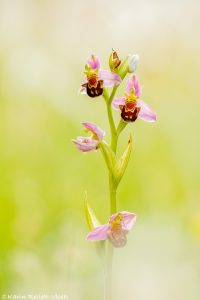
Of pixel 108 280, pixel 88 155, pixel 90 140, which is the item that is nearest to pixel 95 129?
pixel 90 140

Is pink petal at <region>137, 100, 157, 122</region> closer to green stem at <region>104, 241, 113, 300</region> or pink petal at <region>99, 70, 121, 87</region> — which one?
pink petal at <region>99, 70, 121, 87</region>

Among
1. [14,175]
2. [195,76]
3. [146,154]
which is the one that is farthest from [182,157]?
[195,76]

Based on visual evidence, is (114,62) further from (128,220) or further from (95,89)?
(128,220)

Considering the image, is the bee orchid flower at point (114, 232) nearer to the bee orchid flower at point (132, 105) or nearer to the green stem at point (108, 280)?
the green stem at point (108, 280)

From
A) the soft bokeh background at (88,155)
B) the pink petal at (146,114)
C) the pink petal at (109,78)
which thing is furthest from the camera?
the soft bokeh background at (88,155)

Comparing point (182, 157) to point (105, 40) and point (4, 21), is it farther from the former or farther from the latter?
point (4, 21)

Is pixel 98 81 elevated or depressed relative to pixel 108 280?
elevated

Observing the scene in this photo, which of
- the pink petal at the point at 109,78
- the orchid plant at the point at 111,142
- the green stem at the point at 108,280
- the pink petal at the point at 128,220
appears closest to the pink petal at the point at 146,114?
the orchid plant at the point at 111,142
